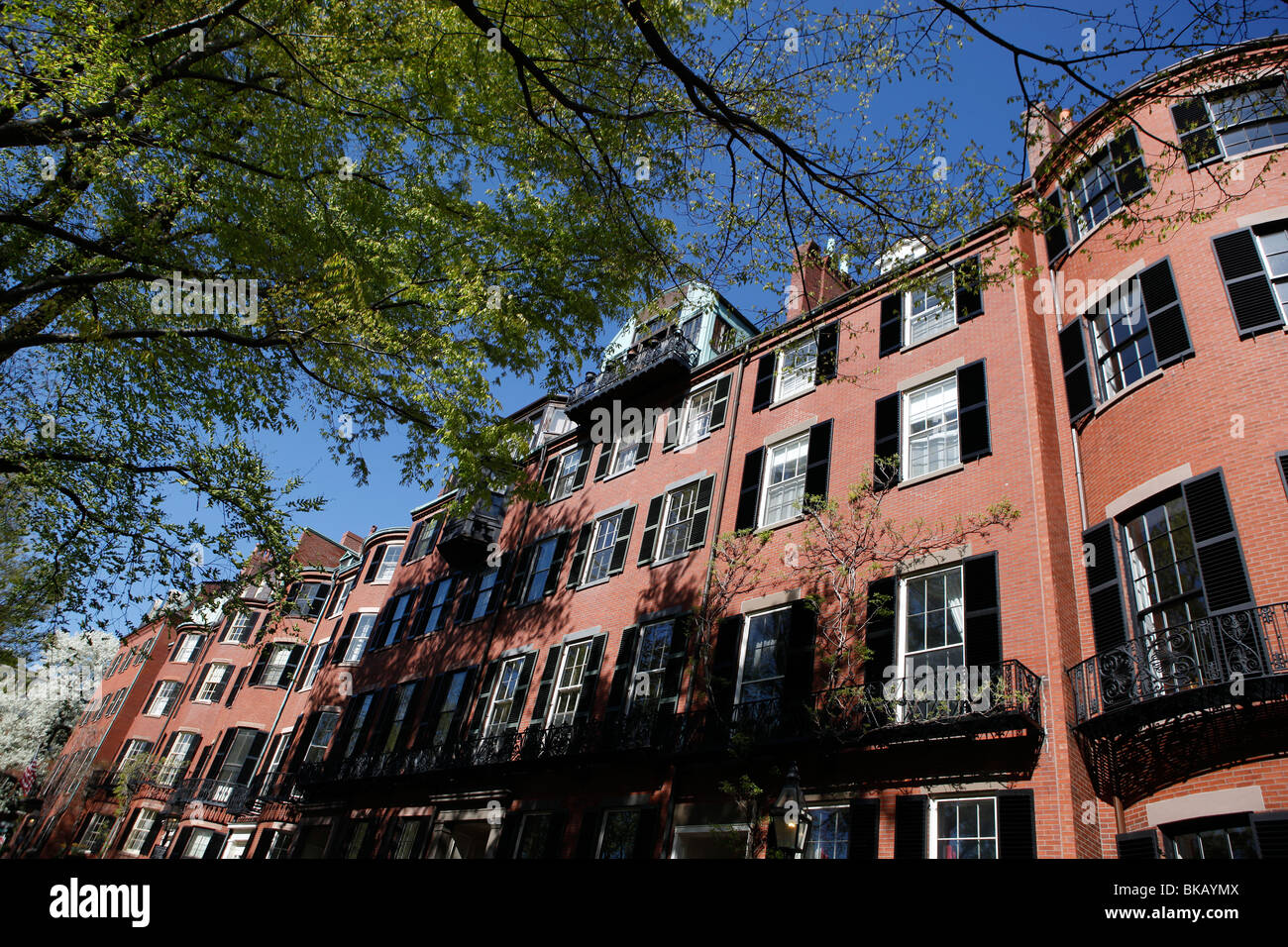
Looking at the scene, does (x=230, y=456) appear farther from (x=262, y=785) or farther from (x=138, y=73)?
(x=262, y=785)

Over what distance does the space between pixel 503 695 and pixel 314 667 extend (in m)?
15.0

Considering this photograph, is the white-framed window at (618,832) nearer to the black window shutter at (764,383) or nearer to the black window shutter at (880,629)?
the black window shutter at (880,629)

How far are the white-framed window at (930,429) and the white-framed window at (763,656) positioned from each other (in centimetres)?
365

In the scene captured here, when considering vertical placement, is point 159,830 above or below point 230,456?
below

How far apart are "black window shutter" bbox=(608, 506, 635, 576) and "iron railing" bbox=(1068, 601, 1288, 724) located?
11.1 meters

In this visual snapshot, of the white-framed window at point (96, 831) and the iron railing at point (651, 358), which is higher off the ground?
the iron railing at point (651, 358)

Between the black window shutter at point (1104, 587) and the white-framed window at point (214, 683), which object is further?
the white-framed window at point (214, 683)

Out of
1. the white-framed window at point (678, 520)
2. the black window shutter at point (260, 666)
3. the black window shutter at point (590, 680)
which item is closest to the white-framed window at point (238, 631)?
the black window shutter at point (260, 666)

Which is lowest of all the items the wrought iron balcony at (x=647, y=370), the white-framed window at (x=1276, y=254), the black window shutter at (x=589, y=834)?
the black window shutter at (x=589, y=834)

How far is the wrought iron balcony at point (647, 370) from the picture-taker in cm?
2116

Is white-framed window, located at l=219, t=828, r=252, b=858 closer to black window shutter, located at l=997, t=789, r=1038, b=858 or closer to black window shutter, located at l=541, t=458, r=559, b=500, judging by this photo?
black window shutter, located at l=541, t=458, r=559, b=500

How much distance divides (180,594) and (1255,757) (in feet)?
50.9
